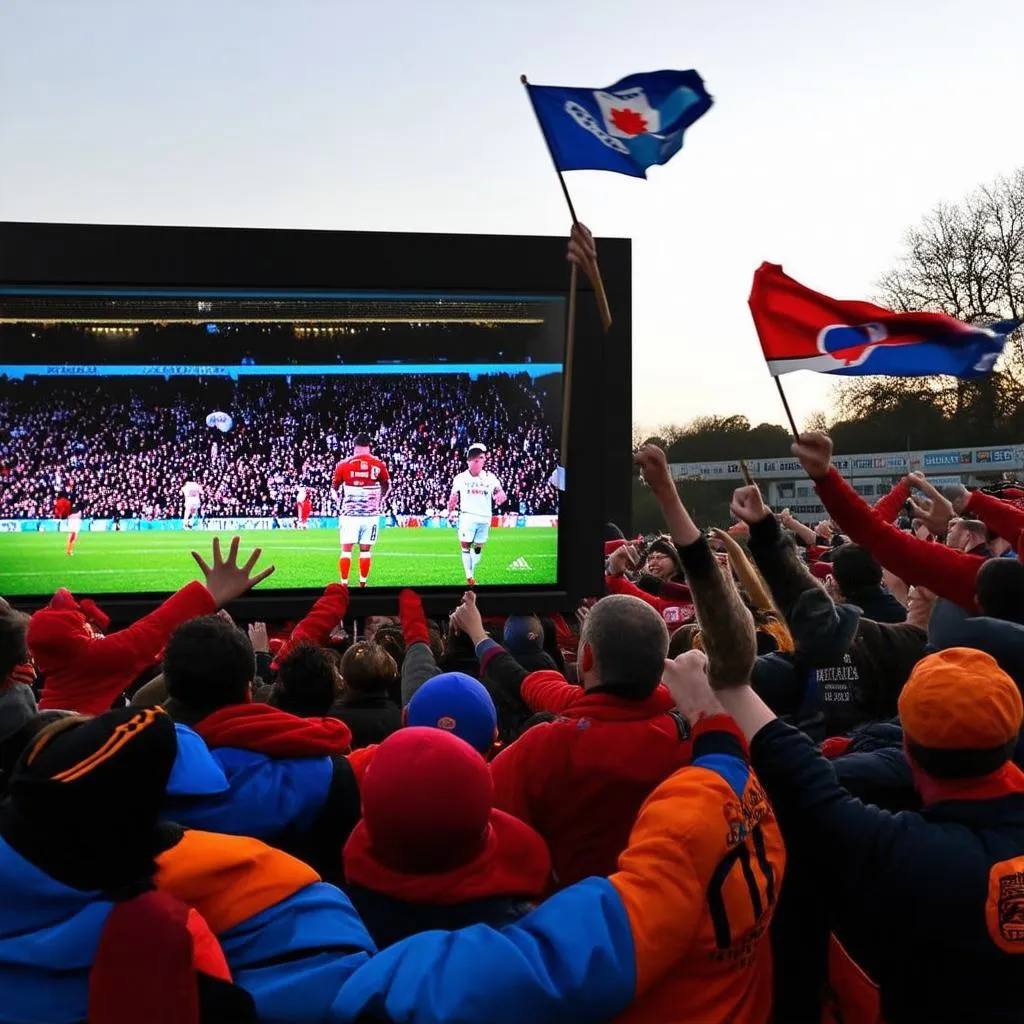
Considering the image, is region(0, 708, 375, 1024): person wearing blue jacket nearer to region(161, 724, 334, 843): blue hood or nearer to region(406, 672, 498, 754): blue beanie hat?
region(161, 724, 334, 843): blue hood

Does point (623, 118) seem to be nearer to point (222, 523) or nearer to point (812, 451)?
point (812, 451)

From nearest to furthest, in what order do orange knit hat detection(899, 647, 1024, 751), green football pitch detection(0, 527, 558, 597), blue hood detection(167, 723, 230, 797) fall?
1. blue hood detection(167, 723, 230, 797)
2. orange knit hat detection(899, 647, 1024, 751)
3. green football pitch detection(0, 527, 558, 597)

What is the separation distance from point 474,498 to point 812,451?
255 cm

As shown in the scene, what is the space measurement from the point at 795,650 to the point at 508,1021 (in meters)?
1.84

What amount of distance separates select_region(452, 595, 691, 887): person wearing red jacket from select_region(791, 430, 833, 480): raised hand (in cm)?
108

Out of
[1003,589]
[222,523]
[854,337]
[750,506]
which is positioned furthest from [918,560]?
[222,523]

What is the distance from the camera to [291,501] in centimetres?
555

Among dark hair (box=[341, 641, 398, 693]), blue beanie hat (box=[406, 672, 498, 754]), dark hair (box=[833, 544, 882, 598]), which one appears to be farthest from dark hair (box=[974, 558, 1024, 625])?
dark hair (box=[341, 641, 398, 693])

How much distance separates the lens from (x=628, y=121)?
510 cm

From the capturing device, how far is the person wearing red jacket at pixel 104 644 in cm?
388

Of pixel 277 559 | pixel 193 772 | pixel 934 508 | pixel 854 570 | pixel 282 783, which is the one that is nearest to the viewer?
pixel 193 772

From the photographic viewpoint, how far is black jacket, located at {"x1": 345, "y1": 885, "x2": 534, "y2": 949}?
1853mm

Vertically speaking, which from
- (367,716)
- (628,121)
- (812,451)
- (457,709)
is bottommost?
(367,716)

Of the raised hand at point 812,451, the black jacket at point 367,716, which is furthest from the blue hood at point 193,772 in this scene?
the raised hand at point 812,451
